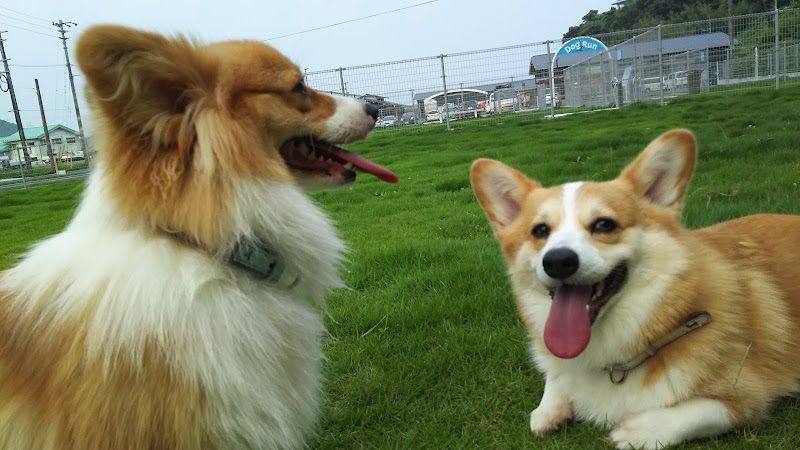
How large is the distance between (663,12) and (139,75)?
71.4 m

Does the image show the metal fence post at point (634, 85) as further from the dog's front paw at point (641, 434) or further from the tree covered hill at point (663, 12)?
the tree covered hill at point (663, 12)

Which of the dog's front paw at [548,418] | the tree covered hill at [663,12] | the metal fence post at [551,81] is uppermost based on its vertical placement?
the tree covered hill at [663,12]

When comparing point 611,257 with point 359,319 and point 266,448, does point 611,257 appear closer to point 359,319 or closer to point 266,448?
point 266,448

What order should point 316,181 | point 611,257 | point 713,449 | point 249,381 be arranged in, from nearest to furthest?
point 249,381
point 713,449
point 611,257
point 316,181

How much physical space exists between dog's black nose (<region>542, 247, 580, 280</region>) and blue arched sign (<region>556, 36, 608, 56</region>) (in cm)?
1792

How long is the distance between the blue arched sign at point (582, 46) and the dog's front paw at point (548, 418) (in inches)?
707

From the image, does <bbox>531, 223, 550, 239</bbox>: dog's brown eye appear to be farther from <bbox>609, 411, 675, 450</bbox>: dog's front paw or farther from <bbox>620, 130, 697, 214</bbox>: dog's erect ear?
<bbox>609, 411, 675, 450</bbox>: dog's front paw

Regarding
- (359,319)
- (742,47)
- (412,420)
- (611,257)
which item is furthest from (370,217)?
(742,47)

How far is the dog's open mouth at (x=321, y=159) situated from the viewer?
200 centimetres

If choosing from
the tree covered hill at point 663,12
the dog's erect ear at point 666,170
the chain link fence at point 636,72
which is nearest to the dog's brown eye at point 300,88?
the dog's erect ear at point 666,170

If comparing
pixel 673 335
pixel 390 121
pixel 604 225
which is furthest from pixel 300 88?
pixel 390 121

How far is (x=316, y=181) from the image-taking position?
2.03m

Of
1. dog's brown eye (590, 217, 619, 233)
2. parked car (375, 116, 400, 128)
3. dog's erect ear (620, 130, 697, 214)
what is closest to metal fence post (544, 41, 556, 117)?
parked car (375, 116, 400, 128)

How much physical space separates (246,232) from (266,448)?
658 millimetres
